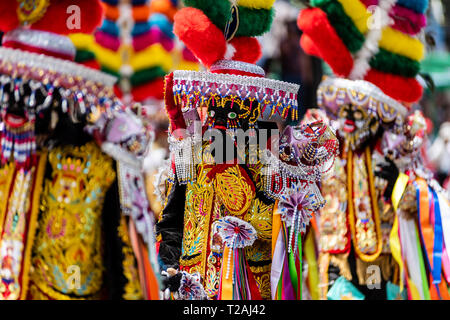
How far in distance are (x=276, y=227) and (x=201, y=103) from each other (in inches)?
25.0

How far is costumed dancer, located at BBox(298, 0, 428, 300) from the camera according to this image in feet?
14.6

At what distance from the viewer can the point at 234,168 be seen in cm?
314

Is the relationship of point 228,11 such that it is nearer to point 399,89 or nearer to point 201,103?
point 201,103

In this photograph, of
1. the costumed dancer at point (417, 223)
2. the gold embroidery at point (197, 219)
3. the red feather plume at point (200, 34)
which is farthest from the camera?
the costumed dancer at point (417, 223)

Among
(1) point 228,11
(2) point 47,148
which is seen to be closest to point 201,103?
(1) point 228,11

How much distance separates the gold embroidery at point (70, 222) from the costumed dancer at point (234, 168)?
1.18 feet

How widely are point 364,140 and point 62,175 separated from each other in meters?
2.15

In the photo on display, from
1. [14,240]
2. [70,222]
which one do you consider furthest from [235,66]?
[14,240]

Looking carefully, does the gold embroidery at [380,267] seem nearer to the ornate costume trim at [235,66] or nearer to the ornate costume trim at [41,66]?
the ornate costume trim at [235,66]

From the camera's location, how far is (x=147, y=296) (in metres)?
3.09

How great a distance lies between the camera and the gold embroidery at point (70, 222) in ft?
10.1

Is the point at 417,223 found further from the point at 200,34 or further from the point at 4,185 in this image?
the point at 4,185

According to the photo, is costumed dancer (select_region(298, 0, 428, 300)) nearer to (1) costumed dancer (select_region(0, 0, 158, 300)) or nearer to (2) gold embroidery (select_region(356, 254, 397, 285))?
(2) gold embroidery (select_region(356, 254, 397, 285))

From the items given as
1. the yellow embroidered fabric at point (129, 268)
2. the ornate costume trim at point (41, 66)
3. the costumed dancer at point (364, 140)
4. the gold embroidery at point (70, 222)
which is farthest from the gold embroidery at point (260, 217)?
the costumed dancer at point (364, 140)
